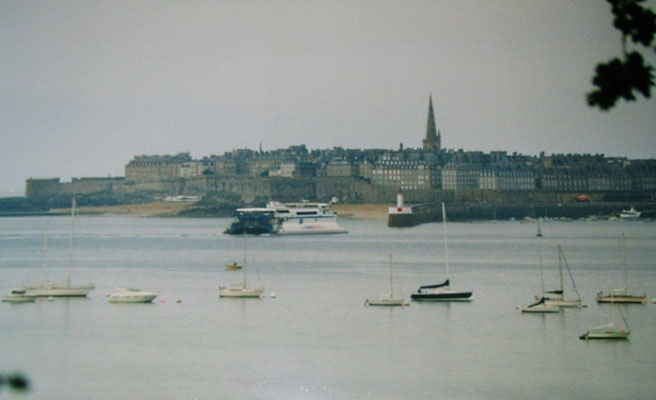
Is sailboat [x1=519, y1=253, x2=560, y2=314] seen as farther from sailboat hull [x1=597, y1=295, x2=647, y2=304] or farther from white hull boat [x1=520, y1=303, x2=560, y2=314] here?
sailboat hull [x1=597, y1=295, x2=647, y2=304]

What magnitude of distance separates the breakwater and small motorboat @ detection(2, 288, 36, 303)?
263 feet

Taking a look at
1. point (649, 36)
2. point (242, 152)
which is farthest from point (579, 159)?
point (649, 36)

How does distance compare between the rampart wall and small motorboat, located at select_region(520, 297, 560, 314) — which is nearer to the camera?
small motorboat, located at select_region(520, 297, 560, 314)

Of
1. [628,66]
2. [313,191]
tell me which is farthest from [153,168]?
[628,66]

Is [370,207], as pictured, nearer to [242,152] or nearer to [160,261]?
[242,152]

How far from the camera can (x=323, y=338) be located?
2636cm

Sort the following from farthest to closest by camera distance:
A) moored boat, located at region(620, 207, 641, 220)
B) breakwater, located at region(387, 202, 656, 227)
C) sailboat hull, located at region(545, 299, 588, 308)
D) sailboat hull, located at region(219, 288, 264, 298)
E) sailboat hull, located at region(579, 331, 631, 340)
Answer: moored boat, located at region(620, 207, 641, 220) → breakwater, located at region(387, 202, 656, 227) → sailboat hull, located at region(219, 288, 264, 298) → sailboat hull, located at region(545, 299, 588, 308) → sailboat hull, located at region(579, 331, 631, 340)

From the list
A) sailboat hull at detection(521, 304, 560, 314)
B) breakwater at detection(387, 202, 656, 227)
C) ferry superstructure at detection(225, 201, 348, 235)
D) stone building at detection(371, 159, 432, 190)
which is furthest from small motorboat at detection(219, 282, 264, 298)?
stone building at detection(371, 159, 432, 190)

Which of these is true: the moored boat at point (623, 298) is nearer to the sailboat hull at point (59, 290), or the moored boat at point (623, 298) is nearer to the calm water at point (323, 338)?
the calm water at point (323, 338)

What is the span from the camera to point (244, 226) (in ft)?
267

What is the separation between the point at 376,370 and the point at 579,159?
126 m

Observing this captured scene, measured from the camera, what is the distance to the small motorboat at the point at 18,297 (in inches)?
1357

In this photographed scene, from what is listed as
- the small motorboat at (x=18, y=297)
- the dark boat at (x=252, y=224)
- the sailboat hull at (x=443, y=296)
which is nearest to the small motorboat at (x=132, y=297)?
the small motorboat at (x=18, y=297)

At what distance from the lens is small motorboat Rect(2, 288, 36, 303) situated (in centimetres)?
3447
